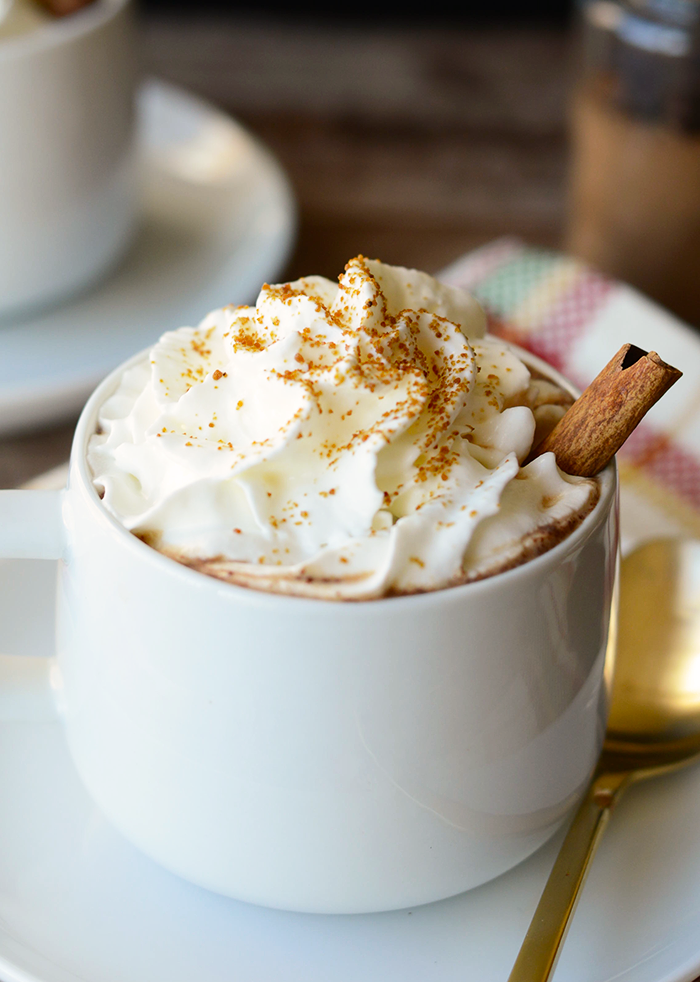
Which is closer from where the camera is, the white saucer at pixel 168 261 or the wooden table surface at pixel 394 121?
the white saucer at pixel 168 261

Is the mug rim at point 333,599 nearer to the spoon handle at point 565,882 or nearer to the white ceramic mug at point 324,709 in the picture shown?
the white ceramic mug at point 324,709

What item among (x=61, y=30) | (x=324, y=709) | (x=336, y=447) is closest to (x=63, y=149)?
(x=61, y=30)

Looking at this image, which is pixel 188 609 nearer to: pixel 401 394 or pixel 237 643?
pixel 237 643

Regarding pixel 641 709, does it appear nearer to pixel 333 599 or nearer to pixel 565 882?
pixel 565 882

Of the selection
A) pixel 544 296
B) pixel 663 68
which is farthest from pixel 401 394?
pixel 663 68

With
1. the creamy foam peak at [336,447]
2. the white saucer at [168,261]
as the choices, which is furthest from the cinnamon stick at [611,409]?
the white saucer at [168,261]

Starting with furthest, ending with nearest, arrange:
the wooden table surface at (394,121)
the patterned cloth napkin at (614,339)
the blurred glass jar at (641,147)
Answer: the wooden table surface at (394,121) → the blurred glass jar at (641,147) → the patterned cloth napkin at (614,339)

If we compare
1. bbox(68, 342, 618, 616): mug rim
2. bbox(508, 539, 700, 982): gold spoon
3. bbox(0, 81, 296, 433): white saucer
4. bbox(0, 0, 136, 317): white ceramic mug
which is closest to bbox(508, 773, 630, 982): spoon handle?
bbox(508, 539, 700, 982): gold spoon

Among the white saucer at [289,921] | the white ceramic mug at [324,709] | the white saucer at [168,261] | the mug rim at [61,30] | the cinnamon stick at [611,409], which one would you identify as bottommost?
the white saucer at [168,261]
